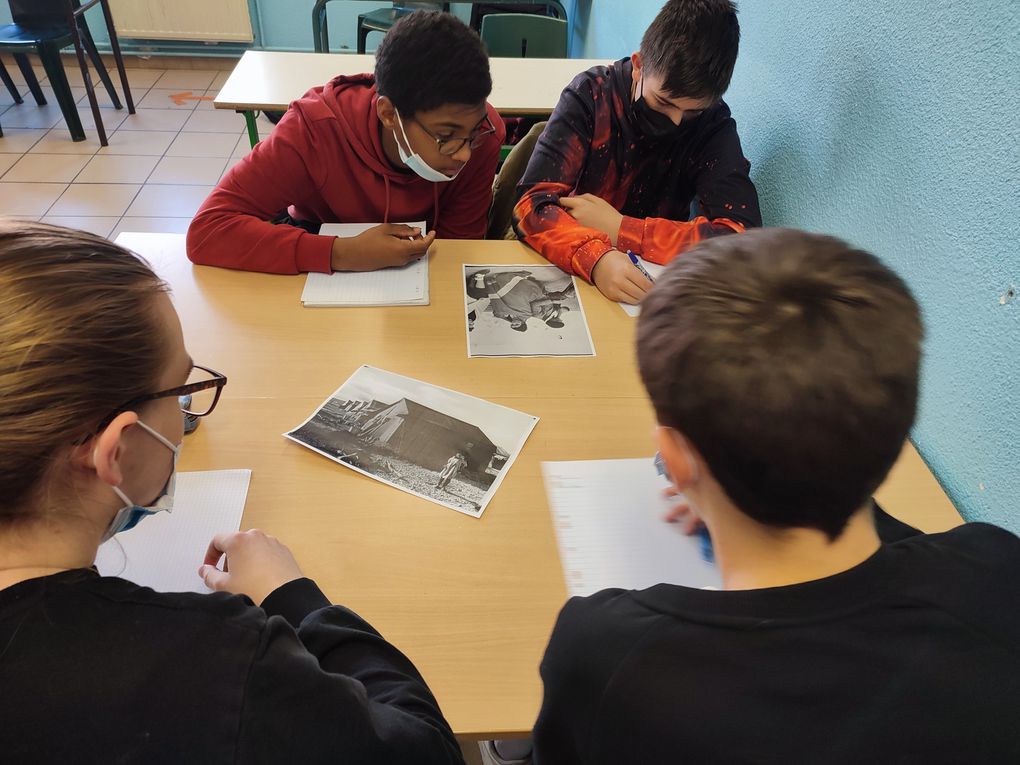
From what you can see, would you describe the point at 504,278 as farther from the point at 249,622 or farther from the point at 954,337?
the point at 249,622

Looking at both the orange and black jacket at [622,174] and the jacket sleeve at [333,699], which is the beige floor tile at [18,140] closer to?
the orange and black jacket at [622,174]

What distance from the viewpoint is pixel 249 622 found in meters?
0.54

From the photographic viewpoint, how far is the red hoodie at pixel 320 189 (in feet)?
4.25

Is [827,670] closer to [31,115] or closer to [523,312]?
[523,312]

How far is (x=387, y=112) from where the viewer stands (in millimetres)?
1339

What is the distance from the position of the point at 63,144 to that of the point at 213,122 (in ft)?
2.48

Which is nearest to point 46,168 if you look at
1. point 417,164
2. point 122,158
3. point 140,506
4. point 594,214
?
point 122,158

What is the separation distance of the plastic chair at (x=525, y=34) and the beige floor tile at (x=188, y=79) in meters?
2.29

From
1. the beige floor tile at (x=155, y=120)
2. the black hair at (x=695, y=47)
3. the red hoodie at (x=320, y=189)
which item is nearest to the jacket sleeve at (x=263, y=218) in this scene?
→ the red hoodie at (x=320, y=189)

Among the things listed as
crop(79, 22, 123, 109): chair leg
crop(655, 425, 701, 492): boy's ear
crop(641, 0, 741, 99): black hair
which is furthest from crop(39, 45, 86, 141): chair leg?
crop(655, 425, 701, 492): boy's ear

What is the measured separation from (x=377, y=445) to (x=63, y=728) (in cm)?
55

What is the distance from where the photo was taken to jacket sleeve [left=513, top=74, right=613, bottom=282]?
1.41 m

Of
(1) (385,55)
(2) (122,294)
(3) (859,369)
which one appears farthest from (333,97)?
(3) (859,369)

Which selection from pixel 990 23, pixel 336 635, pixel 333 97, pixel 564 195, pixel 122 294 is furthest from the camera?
pixel 564 195
